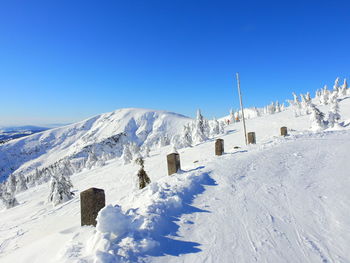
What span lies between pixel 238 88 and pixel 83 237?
794 inches

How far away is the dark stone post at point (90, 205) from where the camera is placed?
489cm

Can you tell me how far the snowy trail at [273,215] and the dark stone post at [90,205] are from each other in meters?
2.21

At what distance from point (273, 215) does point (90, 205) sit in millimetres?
4485

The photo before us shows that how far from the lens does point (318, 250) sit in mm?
3537

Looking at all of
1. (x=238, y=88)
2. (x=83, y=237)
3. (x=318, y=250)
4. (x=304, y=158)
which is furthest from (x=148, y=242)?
(x=238, y=88)

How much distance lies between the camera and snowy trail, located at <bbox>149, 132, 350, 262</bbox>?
3.48 m

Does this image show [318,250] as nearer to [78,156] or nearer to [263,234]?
[263,234]

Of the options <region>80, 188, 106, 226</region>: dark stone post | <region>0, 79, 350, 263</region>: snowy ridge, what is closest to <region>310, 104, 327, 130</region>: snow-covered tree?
<region>0, 79, 350, 263</region>: snowy ridge

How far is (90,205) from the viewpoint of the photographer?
4969 mm

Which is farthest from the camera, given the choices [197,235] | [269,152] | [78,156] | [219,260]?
[78,156]

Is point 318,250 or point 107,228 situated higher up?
point 107,228

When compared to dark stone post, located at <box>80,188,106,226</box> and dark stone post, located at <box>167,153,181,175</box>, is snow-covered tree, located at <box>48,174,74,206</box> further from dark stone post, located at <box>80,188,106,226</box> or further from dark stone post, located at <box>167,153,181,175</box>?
dark stone post, located at <box>80,188,106,226</box>

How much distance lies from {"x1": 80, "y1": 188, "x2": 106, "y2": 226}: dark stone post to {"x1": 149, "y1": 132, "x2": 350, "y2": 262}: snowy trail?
2211mm

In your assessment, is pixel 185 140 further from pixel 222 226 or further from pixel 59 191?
pixel 222 226
